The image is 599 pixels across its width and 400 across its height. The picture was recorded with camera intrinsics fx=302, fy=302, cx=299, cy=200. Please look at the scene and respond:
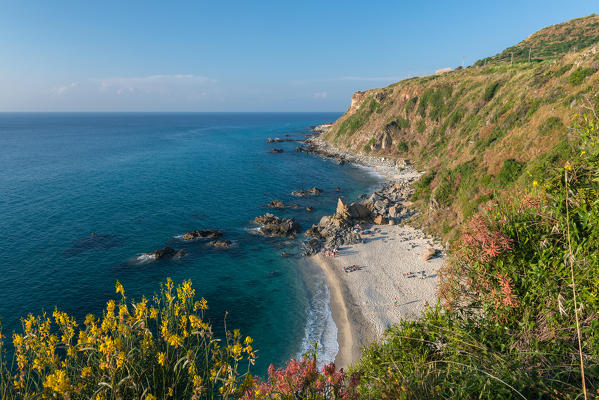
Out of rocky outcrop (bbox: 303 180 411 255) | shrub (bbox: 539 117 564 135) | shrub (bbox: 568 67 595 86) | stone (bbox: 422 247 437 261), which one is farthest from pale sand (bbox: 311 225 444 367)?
shrub (bbox: 568 67 595 86)

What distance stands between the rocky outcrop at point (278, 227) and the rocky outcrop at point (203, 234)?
5793 mm

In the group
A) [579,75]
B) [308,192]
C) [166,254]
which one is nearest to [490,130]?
[579,75]

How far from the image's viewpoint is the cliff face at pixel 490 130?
98.0 ft

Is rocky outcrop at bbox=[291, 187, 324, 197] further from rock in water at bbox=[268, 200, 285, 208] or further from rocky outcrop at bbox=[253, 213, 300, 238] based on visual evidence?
rocky outcrop at bbox=[253, 213, 300, 238]

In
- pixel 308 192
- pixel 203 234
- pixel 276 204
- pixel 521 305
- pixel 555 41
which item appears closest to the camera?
pixel 521 305

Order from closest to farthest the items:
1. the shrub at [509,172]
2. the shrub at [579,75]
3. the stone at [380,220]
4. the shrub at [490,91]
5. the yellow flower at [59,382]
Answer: the yellow flower at [59,382] → the shrub at [509,172] → the shrub at [579,75] → the stone at [380,220] → the shrub at [490,91]

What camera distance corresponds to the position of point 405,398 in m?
7.17

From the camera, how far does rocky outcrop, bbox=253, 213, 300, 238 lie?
141ft

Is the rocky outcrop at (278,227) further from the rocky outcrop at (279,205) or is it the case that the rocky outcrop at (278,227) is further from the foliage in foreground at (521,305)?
the foliage in foreground at (521,305)

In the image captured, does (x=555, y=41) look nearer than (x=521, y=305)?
No

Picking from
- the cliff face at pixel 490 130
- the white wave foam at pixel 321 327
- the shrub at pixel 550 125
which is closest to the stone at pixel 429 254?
the cliff face at pixel 490 130

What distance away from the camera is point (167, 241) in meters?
40.2

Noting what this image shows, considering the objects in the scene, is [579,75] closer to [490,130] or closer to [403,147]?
[490,130]

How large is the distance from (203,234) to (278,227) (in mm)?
10453
